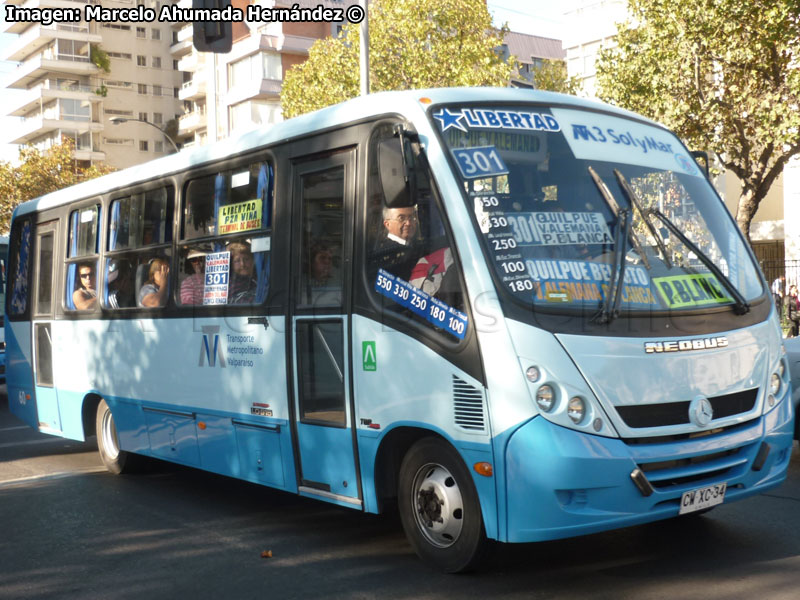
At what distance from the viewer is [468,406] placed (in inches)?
219

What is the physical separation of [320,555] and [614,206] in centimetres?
278

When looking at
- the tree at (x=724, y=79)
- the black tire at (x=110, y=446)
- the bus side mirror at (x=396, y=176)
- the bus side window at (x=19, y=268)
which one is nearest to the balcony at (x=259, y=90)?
the tree at (x=724, y=79)

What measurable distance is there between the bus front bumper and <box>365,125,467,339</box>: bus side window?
0.78 meters

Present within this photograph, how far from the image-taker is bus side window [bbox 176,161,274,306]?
7434 mm

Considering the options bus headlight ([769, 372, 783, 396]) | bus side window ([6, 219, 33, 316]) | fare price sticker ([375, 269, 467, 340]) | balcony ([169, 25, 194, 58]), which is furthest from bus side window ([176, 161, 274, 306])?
balcony ([169, 25, 194, 58])

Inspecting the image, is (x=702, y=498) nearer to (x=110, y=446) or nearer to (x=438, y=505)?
(x=438, y=505)

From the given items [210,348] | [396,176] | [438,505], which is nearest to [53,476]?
[210,348]

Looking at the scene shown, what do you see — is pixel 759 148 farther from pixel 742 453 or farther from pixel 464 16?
pixel 742 453

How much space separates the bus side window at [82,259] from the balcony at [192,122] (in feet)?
206

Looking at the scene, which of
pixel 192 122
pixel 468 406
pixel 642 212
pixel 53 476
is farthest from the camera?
pixel 192 122

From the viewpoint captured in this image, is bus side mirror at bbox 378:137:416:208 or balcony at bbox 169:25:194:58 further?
balcony at bbox 169:25:194:58

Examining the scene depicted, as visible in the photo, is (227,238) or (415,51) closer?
(227,238)

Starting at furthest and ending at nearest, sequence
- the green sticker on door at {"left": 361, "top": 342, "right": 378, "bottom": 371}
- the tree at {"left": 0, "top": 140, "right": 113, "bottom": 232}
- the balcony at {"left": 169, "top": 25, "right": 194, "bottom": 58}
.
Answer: the balcony at {"left": 169, "top": 25, "right": 194, "bottom": 58} < the tree at {"left": 0, "top": 140, "right": 113, "bottom": 232} < the green sticker on door at {"left": 361, "top": 342, "right": 378, "bottom": 371}

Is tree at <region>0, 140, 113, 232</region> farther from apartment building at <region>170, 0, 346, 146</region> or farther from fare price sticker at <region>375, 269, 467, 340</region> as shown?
fare price sticker at <region>375, 269, 467, 340</region>
